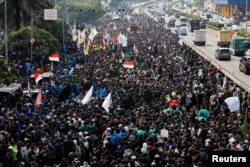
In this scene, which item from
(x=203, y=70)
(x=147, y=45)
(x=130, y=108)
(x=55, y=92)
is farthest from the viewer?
(x=147, y=45)

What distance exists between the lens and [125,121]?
21.0 metres

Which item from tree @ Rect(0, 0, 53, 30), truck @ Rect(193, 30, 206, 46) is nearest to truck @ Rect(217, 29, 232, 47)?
truck @ Rect(193, 30, 206, 46)

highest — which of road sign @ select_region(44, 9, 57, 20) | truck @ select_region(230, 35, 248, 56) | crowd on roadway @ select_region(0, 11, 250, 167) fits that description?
road sign @ select_region(44, 9, 57, 20)

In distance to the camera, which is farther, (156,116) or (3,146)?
(156,116)

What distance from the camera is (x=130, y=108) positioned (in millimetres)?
25609

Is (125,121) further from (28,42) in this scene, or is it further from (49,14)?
(28,42)

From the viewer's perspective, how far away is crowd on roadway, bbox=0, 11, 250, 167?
17047 mm

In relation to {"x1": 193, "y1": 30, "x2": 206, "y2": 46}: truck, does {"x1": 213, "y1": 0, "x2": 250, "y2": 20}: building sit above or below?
above

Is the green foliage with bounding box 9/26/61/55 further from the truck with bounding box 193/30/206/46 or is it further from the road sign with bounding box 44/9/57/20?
the truck with bounding box 193/30/206/46

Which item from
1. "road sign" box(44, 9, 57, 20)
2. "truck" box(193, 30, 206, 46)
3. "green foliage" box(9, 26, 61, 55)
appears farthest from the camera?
"truck" box(193, 30, 206, 46)

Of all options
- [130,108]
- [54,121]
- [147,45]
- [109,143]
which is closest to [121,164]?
[109,143]

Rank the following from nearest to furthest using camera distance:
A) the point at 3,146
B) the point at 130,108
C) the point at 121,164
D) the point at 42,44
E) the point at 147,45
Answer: the point at 121,164
the point at 3,146
the point at 130,108
the point at 42,44
the point at 147,45

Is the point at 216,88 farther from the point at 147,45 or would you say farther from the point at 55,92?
the point at 147,45

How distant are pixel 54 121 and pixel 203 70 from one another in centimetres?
1649
